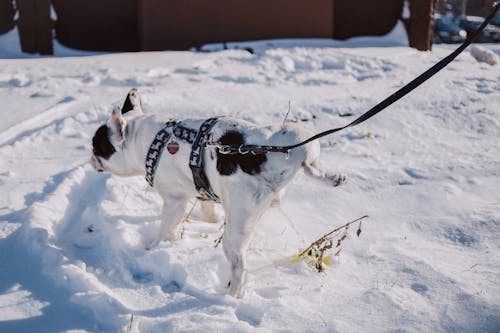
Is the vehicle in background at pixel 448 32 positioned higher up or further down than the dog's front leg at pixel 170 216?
further down

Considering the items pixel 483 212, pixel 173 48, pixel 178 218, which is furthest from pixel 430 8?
pixel 178 218

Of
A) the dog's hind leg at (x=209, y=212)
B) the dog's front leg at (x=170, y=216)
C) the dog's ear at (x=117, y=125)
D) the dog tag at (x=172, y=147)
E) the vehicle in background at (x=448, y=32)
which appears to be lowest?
the vehicle in background at (x=448, y=32)

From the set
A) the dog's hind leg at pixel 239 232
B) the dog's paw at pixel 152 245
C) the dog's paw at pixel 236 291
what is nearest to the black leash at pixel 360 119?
the dog's hind leg at pixel 239 232

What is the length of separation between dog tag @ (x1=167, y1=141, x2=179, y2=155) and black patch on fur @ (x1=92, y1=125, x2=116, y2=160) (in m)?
0.48

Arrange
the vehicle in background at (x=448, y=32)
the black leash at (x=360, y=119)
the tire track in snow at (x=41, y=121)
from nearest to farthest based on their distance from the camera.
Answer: the black leash at (x=360, y=119)
the tire track in snow at (x=41, y=121)
the vehicle in background at (x=448, y=32)

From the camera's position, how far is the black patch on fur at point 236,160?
2.46 metres

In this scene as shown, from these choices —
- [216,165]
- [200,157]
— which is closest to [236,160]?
[216,165]

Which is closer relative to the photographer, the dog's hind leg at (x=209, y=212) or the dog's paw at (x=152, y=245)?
the dog's paw at (x=152, y=245)

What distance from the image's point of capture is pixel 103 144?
3.08 meters

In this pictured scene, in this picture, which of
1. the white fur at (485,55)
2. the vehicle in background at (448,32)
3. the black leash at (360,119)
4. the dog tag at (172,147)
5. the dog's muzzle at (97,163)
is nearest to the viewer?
the black leash at (360,119)

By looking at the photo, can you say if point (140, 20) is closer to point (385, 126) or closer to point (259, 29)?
point (259, 29)

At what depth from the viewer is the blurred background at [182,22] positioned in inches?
386

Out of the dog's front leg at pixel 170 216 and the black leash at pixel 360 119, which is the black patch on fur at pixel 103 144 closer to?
the dog's front leg at pixel 170 216

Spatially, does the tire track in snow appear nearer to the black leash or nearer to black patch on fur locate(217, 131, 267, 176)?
black patch on fur locate(217, 131, 267, 176)
